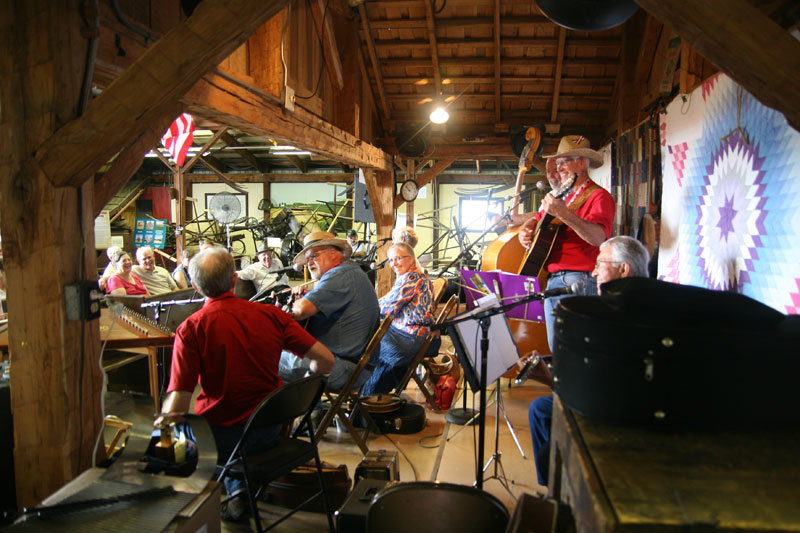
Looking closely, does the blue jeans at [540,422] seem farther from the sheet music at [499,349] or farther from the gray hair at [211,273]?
the gray hair at [211,273]

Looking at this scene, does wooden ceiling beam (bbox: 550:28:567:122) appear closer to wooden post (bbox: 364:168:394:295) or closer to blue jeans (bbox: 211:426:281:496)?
wooden post (bbox: 364:168:394:295)

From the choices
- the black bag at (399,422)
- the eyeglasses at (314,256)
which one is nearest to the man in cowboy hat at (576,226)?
the black bag at (399,422)

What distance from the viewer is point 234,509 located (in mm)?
2582

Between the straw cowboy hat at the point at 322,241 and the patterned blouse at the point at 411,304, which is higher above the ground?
the straw cowboy hat at the point at 322,241

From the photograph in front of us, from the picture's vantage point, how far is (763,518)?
79 centimetres

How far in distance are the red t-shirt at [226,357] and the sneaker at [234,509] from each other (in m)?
0.56

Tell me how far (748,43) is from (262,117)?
2.84 m

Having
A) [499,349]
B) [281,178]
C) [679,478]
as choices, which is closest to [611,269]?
[499,349]

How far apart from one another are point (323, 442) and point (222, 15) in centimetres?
279

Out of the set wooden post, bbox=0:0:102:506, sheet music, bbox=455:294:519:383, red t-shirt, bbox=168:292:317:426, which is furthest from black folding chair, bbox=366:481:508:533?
wooden post, bbox=0:0:102:506

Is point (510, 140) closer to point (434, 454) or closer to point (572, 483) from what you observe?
point (434, 454)

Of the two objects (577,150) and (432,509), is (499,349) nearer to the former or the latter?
(432,509)

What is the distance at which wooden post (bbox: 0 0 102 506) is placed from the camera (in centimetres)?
184

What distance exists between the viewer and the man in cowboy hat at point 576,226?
3.13m
